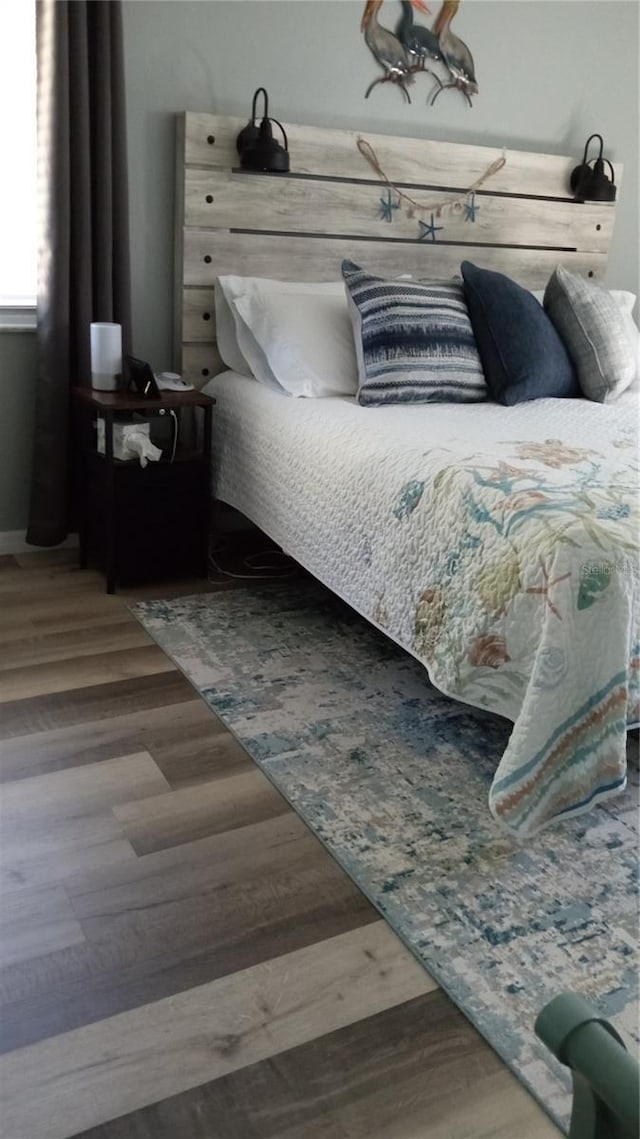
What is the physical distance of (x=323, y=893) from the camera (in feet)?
5.18

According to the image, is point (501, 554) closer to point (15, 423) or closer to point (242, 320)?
point (242, 320)

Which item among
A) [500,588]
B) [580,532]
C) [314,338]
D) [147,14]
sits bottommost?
[500,588]

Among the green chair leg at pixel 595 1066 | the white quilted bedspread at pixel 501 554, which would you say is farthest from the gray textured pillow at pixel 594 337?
the green chair leg at pixel 595 1066

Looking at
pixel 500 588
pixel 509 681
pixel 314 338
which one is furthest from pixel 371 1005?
pixel 314 338

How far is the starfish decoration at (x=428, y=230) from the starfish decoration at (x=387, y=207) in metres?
0.13

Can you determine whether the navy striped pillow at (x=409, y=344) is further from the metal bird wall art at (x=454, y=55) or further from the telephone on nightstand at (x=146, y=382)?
the metal bird wall art at (x=454, y=55)

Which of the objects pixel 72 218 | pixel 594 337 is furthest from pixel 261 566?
pixel 594 337

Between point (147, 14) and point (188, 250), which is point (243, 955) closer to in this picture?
point (188, 250)

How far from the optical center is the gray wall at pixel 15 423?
290 cm

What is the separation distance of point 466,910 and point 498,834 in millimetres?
234

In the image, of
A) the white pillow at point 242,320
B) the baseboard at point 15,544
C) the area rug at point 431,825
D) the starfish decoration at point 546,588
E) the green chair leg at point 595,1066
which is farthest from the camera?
the baseboard at point 15,544

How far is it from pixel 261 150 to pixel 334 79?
54 cm

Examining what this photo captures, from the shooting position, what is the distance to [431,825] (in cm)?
178

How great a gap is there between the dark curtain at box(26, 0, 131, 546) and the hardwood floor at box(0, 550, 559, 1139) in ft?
3.63
